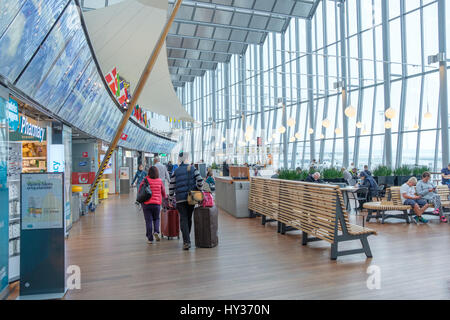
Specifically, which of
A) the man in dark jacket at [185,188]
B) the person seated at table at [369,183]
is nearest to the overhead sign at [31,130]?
the man in dark jacket at [185,188]

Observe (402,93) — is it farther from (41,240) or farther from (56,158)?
(41,240)

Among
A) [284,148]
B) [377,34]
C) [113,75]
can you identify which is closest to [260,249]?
[113,75]

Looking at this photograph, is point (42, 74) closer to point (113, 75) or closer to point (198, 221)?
point (198, 221)

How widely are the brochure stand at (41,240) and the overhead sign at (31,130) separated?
87.1 inches

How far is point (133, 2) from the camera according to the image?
909cm

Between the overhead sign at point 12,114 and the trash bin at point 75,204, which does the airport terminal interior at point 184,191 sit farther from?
the trash bin at point 75,204

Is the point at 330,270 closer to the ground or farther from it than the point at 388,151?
closer to the ground

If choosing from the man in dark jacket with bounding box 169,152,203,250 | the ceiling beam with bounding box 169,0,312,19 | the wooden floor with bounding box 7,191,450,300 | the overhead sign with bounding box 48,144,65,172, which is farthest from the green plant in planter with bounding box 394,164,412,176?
the ceiling beam with bounding box 169,0,312,19

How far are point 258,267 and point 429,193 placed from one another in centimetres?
522

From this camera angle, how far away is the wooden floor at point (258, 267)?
3.83 meters

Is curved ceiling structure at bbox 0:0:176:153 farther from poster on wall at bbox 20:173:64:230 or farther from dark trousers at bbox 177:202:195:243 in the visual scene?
dark trousers at bbox 177:202:195:243

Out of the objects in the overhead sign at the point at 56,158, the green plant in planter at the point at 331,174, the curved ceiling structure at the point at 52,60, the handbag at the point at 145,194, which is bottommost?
the handbag at the point at 145,194

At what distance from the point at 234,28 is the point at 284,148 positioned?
7812 millimetres

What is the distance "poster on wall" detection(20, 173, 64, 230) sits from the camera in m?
3.92
